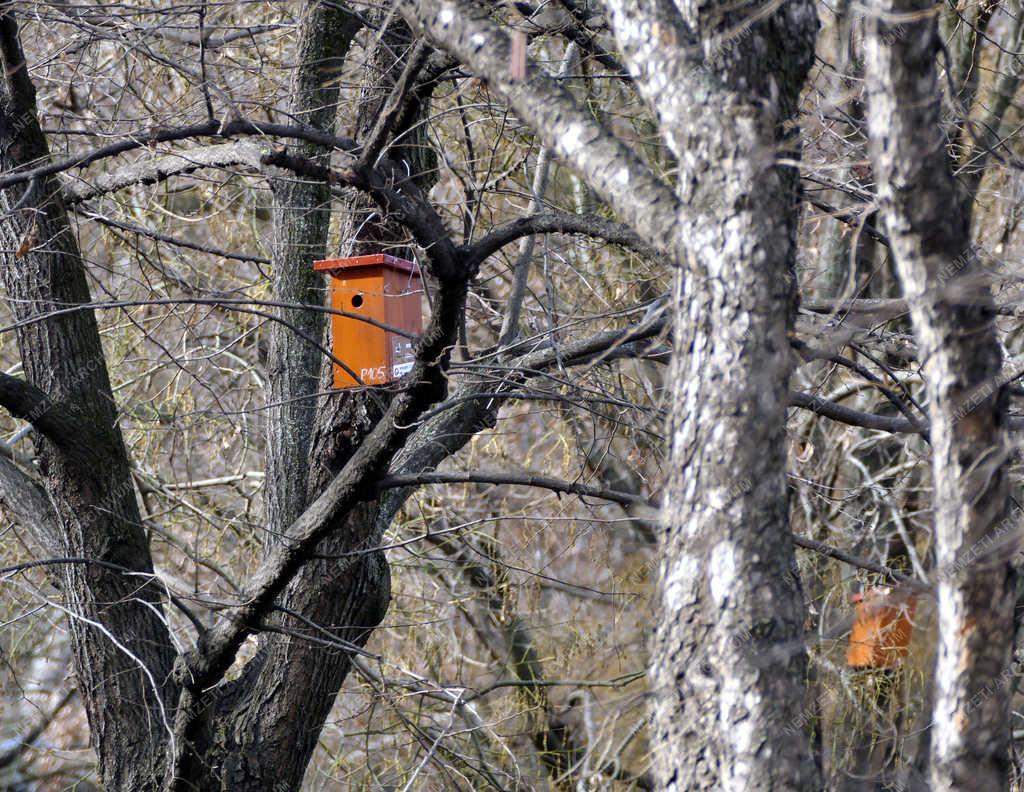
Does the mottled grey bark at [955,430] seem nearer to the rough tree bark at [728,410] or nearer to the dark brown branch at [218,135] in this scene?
the rough tree bark at [728,410]

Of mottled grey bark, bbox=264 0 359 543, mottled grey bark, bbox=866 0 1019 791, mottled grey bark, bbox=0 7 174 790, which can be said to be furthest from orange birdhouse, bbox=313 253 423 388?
mottled grey bark, bbox=866 0 1019 791

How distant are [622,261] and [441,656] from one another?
263cm

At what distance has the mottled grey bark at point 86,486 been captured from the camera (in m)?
3.71

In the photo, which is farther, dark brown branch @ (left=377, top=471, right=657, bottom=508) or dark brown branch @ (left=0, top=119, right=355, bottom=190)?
dark brown branch @ (left=377, top=471, right=657, bottom=508)

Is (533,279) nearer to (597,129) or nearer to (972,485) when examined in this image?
(597,129)

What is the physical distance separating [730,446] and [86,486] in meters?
2.54

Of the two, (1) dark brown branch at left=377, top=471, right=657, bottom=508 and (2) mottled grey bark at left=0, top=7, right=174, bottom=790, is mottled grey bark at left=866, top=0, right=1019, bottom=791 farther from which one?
(2) mottled grey bark at left=0, top=7, right=174, bottom=790

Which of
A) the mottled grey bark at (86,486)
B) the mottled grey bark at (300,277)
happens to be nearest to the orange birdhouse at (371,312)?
the mottled grey bark at (300,277)

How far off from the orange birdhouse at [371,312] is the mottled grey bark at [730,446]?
148 centimetres

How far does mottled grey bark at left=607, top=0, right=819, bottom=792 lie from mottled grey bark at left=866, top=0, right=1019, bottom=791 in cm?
21

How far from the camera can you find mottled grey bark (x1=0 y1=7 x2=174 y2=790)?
3.71 meters

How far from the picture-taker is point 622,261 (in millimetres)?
6379

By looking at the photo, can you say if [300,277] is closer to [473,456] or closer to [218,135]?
[218,135]

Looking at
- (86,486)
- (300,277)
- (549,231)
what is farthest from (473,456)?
(549,231)
